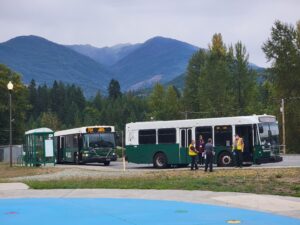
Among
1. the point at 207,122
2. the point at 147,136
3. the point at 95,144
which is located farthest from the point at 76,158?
the point at 207,122

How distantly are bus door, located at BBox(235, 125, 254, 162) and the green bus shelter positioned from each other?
13655 mm

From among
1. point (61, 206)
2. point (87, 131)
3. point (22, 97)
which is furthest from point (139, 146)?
point (22, 97)

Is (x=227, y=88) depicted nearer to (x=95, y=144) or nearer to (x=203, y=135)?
(x=95, y=144)

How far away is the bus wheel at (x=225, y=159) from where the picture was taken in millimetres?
30812

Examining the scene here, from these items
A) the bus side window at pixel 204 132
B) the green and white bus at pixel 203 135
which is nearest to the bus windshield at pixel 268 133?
the green and white bus at pixel 203 135

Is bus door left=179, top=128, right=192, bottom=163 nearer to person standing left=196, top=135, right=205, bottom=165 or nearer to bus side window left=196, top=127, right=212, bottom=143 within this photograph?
bus side window left=196, top=127, right=212, bottom=143

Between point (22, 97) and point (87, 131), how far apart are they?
44.2m

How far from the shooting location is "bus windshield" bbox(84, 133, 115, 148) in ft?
133

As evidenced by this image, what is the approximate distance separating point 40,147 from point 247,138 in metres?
15.3

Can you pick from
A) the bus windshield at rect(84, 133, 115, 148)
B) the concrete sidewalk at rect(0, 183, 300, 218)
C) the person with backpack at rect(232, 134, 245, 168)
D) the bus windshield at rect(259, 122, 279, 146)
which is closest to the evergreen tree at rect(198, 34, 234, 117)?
the bus windshield at rect(84, 133, 115, 148)

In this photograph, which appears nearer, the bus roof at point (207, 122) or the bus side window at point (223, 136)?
the bus roof at point (207, 122)

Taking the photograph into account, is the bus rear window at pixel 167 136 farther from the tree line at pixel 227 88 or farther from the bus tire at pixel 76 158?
the tree line at pixel 227 88

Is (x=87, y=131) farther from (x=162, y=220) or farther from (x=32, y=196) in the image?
(x=162, y=220)

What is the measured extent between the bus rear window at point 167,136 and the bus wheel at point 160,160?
77cm
